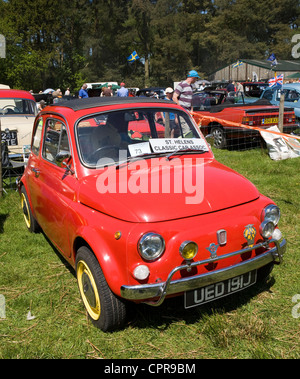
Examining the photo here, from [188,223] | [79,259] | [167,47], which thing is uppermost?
[167,47]

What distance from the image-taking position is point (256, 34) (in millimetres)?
65500

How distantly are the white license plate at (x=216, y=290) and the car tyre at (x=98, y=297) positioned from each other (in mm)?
525

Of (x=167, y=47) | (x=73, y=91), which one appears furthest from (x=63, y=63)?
(x=167, y=47)

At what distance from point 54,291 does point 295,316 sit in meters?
2.32

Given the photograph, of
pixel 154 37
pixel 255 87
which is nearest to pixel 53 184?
pixel 255 87

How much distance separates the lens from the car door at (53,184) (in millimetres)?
3527

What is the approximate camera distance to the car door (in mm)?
3527

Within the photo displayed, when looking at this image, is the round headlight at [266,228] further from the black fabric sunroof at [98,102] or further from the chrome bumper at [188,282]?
the black fabric sunroof at [98,102]

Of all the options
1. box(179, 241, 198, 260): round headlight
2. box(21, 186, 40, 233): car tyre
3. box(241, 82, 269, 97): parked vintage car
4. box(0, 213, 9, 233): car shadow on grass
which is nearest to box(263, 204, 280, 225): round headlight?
box(179, 241, 198, 260): round headlight

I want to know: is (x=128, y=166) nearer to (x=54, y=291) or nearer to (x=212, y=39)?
(x=54, y=291)

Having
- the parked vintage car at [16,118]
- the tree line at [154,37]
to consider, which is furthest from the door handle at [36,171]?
the tree line at [154,37]

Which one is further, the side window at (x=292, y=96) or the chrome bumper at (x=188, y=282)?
the side window at (x=292, y=96)

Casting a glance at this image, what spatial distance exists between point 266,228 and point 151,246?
40.6 inches

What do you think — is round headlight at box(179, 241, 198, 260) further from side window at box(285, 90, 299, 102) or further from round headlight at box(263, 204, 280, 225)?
side window at box(285, 90, 299, 102)
